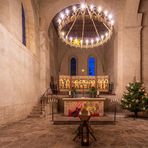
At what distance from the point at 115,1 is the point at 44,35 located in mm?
6369

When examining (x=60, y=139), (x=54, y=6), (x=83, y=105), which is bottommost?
(x=60, y=139)

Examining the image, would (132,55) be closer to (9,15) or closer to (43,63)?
(43,63)

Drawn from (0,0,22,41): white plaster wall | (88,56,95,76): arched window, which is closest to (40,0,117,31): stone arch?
(0,0,22,41): white plaster wall

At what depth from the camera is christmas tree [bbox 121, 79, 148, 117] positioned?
38.0 ft

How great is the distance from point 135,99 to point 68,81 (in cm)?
582

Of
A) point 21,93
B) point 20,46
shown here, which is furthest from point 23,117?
point 20,46

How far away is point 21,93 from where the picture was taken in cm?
1071

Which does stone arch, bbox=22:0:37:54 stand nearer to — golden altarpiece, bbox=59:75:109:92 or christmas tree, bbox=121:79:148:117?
golden altarpiece, bbox=59:75:109:92

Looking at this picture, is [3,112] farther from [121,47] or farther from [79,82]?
[121,47]

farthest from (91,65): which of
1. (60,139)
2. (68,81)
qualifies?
(60,139)

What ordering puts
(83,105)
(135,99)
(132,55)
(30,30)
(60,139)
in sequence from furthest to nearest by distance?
1. (132,55)
2. (30,30)
3. (83,105)
4. (135,99)
5. (60,139)

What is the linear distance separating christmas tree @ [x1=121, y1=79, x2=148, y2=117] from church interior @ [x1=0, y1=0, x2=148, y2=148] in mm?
60

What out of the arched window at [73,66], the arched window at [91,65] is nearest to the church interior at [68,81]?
the arched window at [73,66]

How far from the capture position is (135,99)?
1170cm
